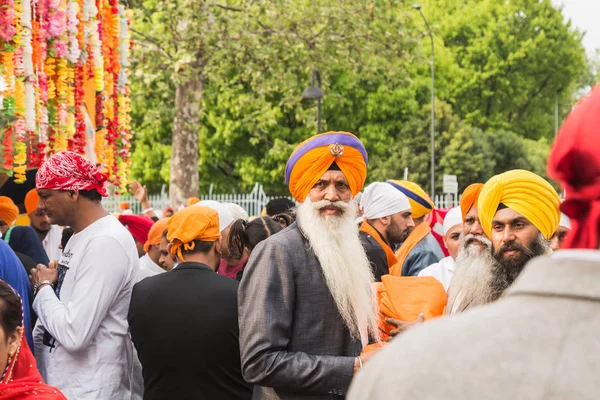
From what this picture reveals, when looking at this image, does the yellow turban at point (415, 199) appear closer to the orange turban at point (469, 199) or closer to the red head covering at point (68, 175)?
the orange turban at point (469, 199)

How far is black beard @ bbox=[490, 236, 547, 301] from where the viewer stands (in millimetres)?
3967

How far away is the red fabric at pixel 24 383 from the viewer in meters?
3.47

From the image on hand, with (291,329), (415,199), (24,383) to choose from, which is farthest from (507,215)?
(415,199)

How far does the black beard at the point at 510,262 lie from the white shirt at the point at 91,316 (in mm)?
1875

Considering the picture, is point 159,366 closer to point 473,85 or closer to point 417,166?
point 417,166

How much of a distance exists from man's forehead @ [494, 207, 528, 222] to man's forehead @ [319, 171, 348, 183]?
735 millimetres

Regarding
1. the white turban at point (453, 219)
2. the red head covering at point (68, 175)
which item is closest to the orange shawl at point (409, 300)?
the red head covering at point (68, 175)

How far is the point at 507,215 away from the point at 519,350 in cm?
306

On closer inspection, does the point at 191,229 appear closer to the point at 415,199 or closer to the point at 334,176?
the point at 334,176

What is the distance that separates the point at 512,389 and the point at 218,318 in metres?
3.30

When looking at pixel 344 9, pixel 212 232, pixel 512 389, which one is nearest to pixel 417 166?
pixel 344 9

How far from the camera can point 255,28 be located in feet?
65.1

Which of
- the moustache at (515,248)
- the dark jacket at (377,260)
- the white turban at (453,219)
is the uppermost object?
the moustache at (515,248)

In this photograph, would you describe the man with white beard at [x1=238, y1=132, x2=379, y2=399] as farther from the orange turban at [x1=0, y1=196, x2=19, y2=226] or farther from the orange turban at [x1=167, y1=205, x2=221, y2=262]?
the orange turban at [x1=0, y1=196, x2=19, y2=226]
